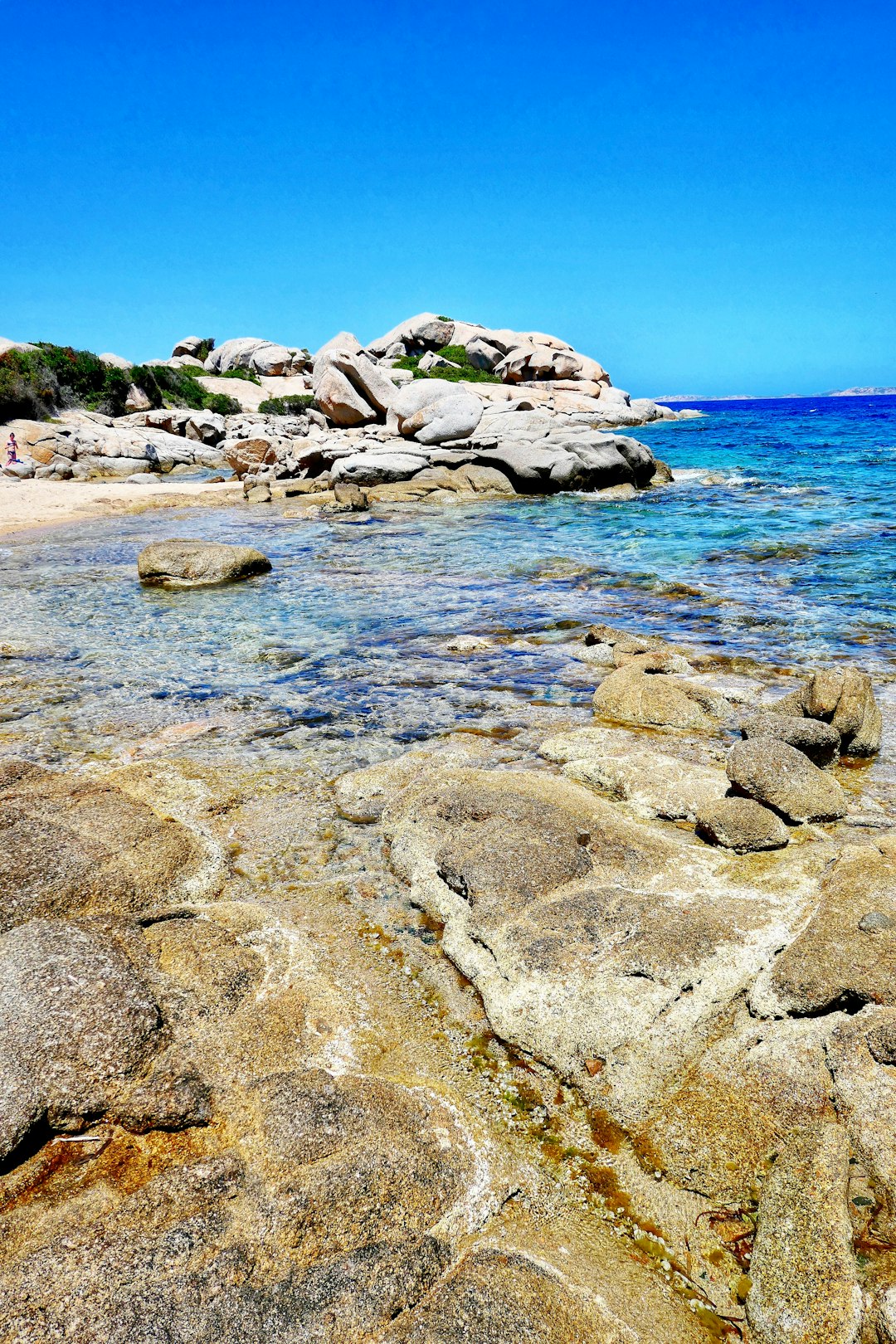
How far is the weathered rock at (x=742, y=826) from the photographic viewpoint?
441 centimetres

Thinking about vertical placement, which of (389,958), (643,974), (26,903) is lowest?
(389,958)

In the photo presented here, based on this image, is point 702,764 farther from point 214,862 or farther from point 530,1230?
point 530,1230

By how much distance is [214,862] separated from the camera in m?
4.57

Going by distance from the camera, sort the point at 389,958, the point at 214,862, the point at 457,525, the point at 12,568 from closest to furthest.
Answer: the point at 389,958
the point at 214,862
the point at 12,568
the point at 457,525

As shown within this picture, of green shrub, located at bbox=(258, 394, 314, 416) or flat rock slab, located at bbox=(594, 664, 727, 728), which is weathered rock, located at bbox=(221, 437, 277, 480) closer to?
green shrub, located at bbox=(258, 394, 314, 416)

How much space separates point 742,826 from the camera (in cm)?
445

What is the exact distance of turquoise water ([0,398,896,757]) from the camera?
754cm

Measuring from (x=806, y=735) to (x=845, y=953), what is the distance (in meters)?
2.82

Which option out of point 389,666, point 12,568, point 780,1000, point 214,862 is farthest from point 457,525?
point 780,1000

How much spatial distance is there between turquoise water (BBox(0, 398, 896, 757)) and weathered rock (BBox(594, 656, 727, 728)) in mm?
405

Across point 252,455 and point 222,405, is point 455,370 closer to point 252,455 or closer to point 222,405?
point 222,405

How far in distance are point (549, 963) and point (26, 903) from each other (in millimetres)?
2451

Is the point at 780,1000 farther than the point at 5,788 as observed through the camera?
No

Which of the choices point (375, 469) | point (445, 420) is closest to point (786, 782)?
point (375, 469)
